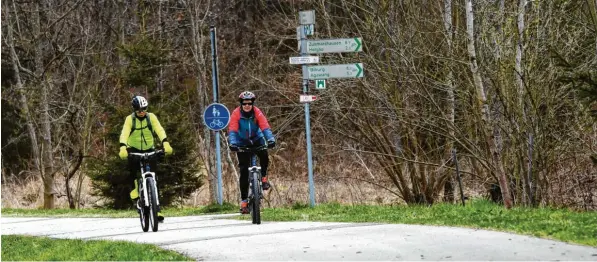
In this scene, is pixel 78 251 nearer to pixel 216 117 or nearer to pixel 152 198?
pixel 152 198

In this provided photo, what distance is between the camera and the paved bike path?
9.36 m

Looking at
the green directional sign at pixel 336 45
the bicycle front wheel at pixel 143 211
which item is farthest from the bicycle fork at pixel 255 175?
the green directional sign at pixel 336 45

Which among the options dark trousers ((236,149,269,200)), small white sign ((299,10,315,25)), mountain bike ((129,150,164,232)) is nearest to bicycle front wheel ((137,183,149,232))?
mountain bike ((129,150,164,232))

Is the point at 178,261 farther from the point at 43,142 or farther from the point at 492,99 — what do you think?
the point at 43,142

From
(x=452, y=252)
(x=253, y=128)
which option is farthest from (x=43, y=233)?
(x=452, y=252)

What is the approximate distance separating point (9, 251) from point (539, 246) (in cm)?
755

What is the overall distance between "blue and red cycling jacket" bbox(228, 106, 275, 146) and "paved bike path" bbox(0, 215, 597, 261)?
1.15 metres

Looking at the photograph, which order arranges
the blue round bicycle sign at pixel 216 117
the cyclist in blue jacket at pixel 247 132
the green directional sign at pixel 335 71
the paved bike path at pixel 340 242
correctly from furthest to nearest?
the blue round bicycle sign at pixel 216 117 < the green directional sign at pixel 335 71 < the cyclist in blue jacket at pixel 247 132 < the paved bike path at pixel 340 242

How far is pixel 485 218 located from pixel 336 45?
5.98 meters

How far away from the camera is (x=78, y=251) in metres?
12.0

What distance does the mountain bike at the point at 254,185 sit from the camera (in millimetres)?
14031

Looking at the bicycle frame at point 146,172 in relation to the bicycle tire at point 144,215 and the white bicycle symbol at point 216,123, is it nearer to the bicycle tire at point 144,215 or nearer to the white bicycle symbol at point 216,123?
the bicycle tire at point 144,215

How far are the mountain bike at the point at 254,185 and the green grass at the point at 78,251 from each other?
2.26 m

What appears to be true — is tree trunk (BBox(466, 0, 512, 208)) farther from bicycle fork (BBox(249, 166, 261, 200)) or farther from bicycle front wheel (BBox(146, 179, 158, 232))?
bicycle front wheel (BBox(146, 179, 158, 232))
